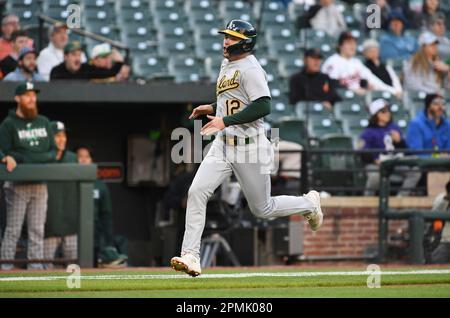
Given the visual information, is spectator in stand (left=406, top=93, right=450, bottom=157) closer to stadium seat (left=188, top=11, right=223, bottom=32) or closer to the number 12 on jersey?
stadium seat (left=188, top=11, right=223, bottom=32)

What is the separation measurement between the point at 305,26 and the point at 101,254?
5824 mm

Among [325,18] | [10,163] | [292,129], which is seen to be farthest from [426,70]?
[10,163]

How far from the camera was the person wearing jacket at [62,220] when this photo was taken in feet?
41.5

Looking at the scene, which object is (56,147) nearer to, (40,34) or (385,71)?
(40,34)

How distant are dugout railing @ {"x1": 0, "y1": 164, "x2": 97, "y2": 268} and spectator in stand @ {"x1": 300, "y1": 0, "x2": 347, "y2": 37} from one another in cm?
602

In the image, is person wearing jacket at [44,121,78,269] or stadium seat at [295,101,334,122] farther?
stadium seat at [295,101,334,122]

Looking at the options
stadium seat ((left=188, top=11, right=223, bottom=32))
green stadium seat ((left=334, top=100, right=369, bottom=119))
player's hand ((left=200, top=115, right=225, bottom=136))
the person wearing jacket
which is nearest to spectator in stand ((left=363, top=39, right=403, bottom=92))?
green stadium seat ((left=334, top=100, right=369, bottom=119))

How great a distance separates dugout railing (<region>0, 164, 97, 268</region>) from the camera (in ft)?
41.4

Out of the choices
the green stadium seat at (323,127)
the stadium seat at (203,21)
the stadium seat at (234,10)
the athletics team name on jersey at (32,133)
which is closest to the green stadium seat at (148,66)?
the stadium seat at (203,21)

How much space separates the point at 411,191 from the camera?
15.1 meters

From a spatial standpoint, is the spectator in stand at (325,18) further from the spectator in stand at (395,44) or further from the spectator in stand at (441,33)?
the spectator in stand at (441,33)

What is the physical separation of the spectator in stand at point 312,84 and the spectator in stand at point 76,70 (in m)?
2.60
